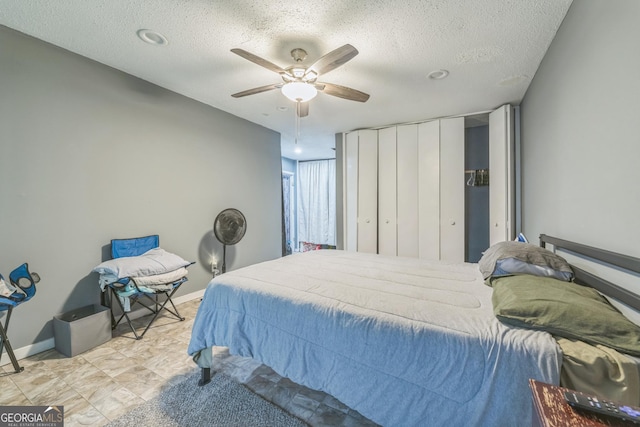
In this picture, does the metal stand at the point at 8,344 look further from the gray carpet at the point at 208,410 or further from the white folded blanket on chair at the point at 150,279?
the gray carpet at the point at 208,410

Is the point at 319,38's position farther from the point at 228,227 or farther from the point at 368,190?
the point at 368,190

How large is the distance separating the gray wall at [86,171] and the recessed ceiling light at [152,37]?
2.62 ft

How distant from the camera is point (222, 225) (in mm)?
3043

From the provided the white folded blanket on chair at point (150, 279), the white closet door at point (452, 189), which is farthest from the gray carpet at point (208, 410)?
the white closet door at point (452, 189)

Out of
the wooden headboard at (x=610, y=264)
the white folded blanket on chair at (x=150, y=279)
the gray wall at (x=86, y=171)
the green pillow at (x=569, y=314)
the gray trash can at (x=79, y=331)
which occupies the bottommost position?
the gray trash can at (x=79, y=331)

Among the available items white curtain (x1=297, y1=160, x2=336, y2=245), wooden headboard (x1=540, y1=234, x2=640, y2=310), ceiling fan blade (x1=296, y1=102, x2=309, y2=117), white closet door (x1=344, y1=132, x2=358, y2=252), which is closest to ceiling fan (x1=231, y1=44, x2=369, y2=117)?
ceiling fan blade (x1=296, y1=102, x2=309, y2=117)

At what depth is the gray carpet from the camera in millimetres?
1398

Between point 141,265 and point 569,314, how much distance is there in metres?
2.87

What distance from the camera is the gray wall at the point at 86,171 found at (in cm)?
196

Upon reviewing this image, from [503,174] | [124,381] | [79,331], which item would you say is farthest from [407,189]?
[79,331]

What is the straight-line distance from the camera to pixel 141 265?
7.39 feet

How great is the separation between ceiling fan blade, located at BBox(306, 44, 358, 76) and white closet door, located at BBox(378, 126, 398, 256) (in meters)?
2.39

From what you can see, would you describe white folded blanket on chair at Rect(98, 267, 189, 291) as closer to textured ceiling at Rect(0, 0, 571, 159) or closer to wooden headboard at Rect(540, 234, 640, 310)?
textured ceiling at Rect(0, 0, 571, 159)

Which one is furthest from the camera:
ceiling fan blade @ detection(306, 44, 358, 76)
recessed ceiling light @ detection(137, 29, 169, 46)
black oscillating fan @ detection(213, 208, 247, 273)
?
black oscillating fan @ detection(213, 208, 247, 273)
